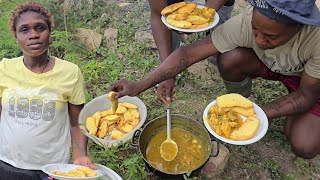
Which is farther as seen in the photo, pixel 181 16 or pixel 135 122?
pixel 135 122

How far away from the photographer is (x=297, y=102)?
91.8 inches

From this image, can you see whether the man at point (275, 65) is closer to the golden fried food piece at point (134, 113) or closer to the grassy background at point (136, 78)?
the grassy background at point (136, 78)

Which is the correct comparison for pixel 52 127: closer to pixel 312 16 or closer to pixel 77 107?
pixel 77 107

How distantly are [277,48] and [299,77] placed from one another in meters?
0.28

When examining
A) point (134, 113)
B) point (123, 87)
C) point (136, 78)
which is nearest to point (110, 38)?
point (136, 78)

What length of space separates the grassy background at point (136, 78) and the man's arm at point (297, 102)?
17.3 inches

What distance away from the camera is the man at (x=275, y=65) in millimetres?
2212

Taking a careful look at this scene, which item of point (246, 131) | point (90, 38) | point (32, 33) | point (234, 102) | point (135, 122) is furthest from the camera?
point (90, 38)

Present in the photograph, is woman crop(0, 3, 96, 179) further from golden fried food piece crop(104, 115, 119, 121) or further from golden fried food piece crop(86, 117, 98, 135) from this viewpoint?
golden fried food piece crop(104, 115, 119, 121)

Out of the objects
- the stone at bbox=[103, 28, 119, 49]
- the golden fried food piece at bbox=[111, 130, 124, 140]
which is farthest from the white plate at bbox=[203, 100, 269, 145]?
the stone at bbox=[103, 28, 119, 49]

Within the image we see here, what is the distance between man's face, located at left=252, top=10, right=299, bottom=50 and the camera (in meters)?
1.96

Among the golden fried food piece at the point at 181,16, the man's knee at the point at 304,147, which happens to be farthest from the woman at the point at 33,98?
the man's knee at the point at 304,147

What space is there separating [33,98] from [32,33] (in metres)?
0.32

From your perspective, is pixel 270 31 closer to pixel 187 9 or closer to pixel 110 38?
pixel 187 9
